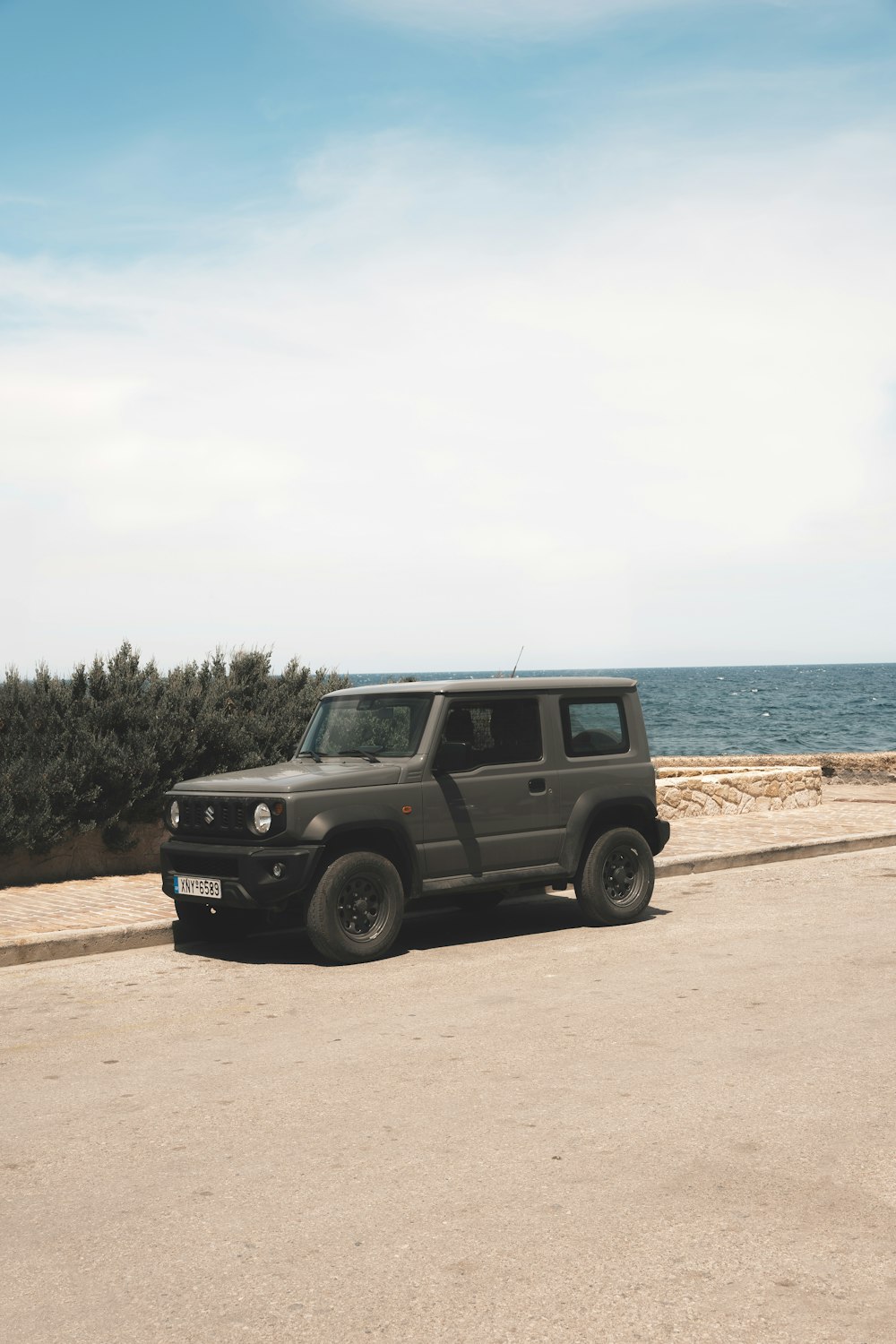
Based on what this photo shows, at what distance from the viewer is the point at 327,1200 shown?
4555 mm

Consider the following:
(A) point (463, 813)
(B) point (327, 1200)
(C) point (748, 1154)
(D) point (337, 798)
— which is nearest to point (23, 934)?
(D) point (337, 798)

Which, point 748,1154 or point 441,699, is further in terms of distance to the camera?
point 441,699

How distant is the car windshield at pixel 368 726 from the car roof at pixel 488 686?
5 cm

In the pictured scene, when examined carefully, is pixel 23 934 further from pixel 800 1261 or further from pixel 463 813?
pixel 800 1261

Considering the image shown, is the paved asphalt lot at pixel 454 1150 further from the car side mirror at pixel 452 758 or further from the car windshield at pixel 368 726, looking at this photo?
the car windshield at pixel 368 726

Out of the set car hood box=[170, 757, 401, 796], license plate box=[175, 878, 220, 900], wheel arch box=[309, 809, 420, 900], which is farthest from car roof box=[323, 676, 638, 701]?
license plate box=[175, 878, 220, 900]

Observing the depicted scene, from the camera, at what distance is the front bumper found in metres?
8.63

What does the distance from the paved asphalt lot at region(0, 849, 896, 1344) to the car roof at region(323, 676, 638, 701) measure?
1952 mm

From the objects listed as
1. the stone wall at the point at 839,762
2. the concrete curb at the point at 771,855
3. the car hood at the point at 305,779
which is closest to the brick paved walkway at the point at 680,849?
the concrete curb at the point at 771,855

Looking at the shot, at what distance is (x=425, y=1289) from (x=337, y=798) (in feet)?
16.8

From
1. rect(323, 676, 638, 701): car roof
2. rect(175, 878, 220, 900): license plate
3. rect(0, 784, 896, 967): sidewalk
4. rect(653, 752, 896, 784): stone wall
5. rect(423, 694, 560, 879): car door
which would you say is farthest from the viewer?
rect(653, 752, 896, 784): stone wall

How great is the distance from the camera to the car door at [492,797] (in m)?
9.31

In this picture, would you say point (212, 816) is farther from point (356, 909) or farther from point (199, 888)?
point (356, 909)

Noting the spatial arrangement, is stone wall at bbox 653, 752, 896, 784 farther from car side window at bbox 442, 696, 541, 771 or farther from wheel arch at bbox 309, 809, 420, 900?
wheel arch at bbox 309, 809, 420, 900
